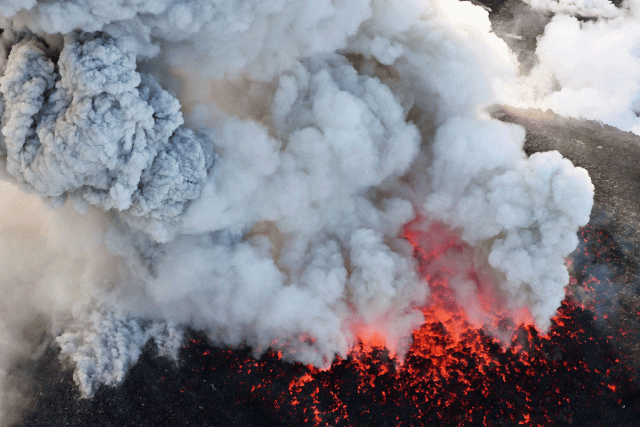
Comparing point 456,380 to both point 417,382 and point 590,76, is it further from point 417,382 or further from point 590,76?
point 590,76

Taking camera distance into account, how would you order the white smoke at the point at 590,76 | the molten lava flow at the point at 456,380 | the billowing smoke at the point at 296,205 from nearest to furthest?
1. the billowing smoke at the point at 296,205
2. the molten lava flow at the point at 456,380
3. the white smoke at the point at 590,76

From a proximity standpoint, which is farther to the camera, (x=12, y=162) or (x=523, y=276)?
(x=523, y=276)

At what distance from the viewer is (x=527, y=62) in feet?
71.1

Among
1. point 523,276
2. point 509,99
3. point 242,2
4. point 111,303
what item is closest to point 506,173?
point 523,276

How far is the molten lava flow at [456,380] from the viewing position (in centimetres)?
1364

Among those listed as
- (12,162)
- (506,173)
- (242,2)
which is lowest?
(506,173)

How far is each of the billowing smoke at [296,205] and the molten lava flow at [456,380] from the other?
0.60 metres

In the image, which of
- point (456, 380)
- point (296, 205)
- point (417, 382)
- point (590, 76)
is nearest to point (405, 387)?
point (417, 382)

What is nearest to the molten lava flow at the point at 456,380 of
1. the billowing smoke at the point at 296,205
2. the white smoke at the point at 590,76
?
the billowing smoke at the point at 296,205

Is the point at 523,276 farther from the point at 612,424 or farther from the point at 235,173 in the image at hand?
the point at 235,173

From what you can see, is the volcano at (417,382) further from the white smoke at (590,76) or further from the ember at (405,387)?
the white smoke at (590,76)

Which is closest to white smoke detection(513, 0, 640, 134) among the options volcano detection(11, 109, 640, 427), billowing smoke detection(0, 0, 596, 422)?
billowing smoke detection(0, 0, 596, 422)

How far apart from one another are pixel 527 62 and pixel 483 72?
626cm

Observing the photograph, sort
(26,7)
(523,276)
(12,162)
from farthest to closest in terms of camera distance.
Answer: (523,276)
(12,162)
(26,7)
